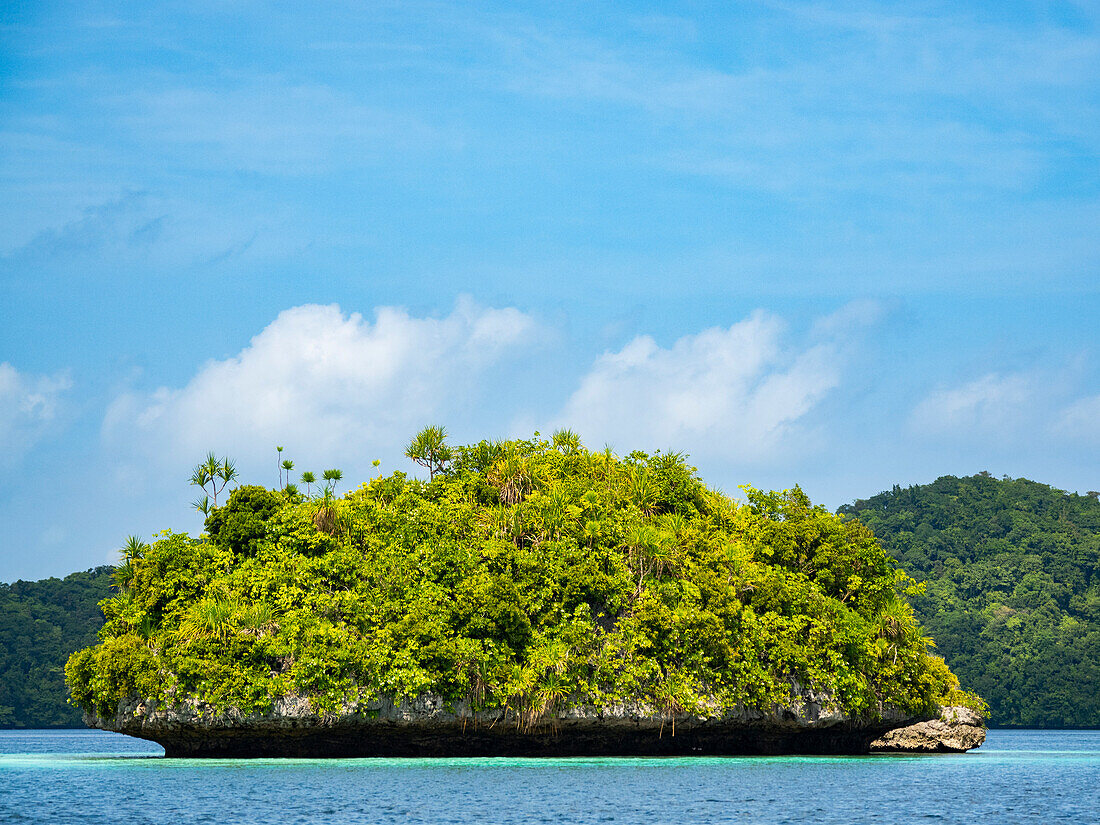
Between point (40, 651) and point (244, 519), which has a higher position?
point (40, 651)

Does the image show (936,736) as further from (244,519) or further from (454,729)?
(244,519)

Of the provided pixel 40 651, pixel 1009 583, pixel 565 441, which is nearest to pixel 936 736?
pixel 565 441

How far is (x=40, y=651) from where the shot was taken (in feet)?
310

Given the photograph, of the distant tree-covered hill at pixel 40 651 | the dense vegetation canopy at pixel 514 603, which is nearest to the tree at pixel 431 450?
the dense vegetation canopy at pixel 514 603

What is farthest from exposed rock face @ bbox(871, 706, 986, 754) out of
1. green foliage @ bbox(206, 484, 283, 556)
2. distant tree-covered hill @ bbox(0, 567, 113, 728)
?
distant tree-covered hill @ bbox(0, 567, 113, 728)

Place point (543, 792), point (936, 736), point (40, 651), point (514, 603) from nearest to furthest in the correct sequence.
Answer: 1. point (543, 792)
2. point (514, 603)
3. point (936, 736)
4. point (40, 651)

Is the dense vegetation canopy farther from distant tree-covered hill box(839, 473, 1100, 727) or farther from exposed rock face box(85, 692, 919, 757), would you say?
distant tree-covered hill box(839, 473, 1100, 727)

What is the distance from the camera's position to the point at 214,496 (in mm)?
42188

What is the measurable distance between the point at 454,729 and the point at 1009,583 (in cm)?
8091

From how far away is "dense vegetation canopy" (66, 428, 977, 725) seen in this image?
37312mm

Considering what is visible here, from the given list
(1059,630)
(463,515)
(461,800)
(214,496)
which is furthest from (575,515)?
(1059,630)

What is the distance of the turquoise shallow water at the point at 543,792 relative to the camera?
2523cm

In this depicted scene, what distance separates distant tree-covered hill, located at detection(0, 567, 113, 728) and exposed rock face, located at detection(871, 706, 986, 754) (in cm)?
6293

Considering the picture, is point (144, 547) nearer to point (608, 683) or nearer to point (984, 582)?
point (608, 683)
